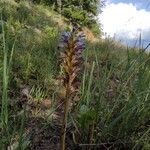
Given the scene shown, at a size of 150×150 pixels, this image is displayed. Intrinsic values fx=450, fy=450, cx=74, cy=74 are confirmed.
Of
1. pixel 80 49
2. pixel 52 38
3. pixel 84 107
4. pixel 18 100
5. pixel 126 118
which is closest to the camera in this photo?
pixel 80 49

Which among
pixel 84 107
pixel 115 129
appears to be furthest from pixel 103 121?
pixel 84 107

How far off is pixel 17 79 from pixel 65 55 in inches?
104

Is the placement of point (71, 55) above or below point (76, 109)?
above

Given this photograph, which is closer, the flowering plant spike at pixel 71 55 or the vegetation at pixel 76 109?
the flowering plant spike at pixel 71 55

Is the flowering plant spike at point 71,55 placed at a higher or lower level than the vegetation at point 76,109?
higher

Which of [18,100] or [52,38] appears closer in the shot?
[18,100]

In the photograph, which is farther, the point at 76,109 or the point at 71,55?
the point at 76,109

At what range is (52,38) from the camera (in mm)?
7094

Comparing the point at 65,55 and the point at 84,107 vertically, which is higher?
the point at 65,55

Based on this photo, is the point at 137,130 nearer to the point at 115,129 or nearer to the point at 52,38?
the point at 115,129

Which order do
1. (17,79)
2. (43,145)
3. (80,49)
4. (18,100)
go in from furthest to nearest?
(17,79), (18,100), (43,145), (80,49)

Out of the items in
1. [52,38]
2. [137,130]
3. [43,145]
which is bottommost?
Answer: [43,145]

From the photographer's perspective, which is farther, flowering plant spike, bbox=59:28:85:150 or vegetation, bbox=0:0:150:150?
vegetation, bbox=0:0:150:150

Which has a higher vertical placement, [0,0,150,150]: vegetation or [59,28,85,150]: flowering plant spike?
[59,28,85,150]: flowering plant spike
